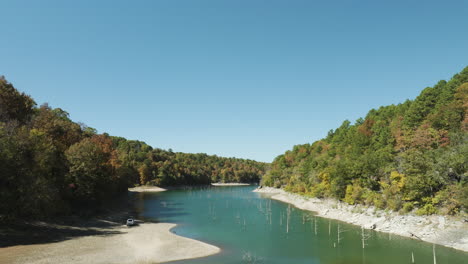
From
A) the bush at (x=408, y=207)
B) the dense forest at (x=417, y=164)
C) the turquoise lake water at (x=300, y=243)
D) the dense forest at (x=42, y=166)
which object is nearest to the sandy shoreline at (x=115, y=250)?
the turquoise lake water at (x=300, y=243)

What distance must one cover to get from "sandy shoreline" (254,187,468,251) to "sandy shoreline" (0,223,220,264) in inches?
1291

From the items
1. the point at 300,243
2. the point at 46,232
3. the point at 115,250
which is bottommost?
the point at 300,243

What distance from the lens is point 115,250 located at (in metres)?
37.2

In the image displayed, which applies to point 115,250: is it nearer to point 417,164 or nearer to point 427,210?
point 427,210

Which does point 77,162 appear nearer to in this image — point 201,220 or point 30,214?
point 30,214

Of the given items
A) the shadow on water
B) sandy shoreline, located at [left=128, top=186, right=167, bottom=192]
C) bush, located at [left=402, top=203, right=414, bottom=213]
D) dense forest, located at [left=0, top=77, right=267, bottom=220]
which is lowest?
sandy shoreline, located at [left=128, top=186, right=167, bottom=192]

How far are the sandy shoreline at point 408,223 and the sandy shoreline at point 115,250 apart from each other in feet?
108

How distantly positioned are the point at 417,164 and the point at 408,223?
11.3 m

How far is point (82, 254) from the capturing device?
34.4 meters

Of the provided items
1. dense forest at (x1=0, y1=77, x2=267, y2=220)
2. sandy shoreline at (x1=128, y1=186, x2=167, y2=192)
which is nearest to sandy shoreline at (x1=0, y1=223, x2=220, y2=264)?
dense forest at (x1=0, y1=77, x2=267, y2=220)

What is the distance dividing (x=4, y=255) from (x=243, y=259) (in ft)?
87.8

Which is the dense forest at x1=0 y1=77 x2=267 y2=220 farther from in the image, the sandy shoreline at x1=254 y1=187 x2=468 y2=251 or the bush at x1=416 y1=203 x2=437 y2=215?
the bush at x1=416 y1=203 x2=437 y2=215

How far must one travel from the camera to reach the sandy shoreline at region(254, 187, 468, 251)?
140 ft

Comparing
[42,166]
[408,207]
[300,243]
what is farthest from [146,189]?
[408,207]
